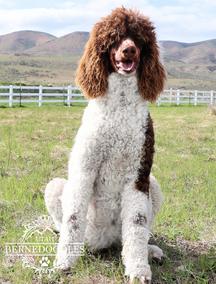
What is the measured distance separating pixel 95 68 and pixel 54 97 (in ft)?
77.3

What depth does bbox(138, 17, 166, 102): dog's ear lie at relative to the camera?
3887 millimetres

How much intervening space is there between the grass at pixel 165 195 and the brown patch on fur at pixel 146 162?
2.26 feet

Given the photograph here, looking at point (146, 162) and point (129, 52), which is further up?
point (129, 52)

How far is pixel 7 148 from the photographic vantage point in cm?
1013

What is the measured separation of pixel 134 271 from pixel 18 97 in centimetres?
2253

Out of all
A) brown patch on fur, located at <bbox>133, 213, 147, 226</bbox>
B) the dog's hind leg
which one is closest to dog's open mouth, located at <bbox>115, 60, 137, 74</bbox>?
brown patch on fur, located at <bbox>133, 213, 147, 226</bbox>

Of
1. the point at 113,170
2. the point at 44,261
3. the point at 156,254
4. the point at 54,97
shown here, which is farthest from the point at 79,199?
the point at 54,97

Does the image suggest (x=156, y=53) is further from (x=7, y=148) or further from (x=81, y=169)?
(x=7, y=148)

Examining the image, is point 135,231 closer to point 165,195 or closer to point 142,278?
point 142,278

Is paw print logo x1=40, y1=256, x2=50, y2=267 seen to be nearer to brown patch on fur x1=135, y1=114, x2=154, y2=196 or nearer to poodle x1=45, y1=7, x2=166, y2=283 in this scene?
poodle x1=45, y1=7, x2=166, y2=283

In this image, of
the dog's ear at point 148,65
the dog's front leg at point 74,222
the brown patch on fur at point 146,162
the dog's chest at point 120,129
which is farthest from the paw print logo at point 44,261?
the dog's ear at point 148,65

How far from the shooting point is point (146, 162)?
3.97 m

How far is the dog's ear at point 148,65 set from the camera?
12.8ft

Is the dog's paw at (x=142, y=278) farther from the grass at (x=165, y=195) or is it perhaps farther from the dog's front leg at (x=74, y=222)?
the dog's front leg at (x=74, y=222)
